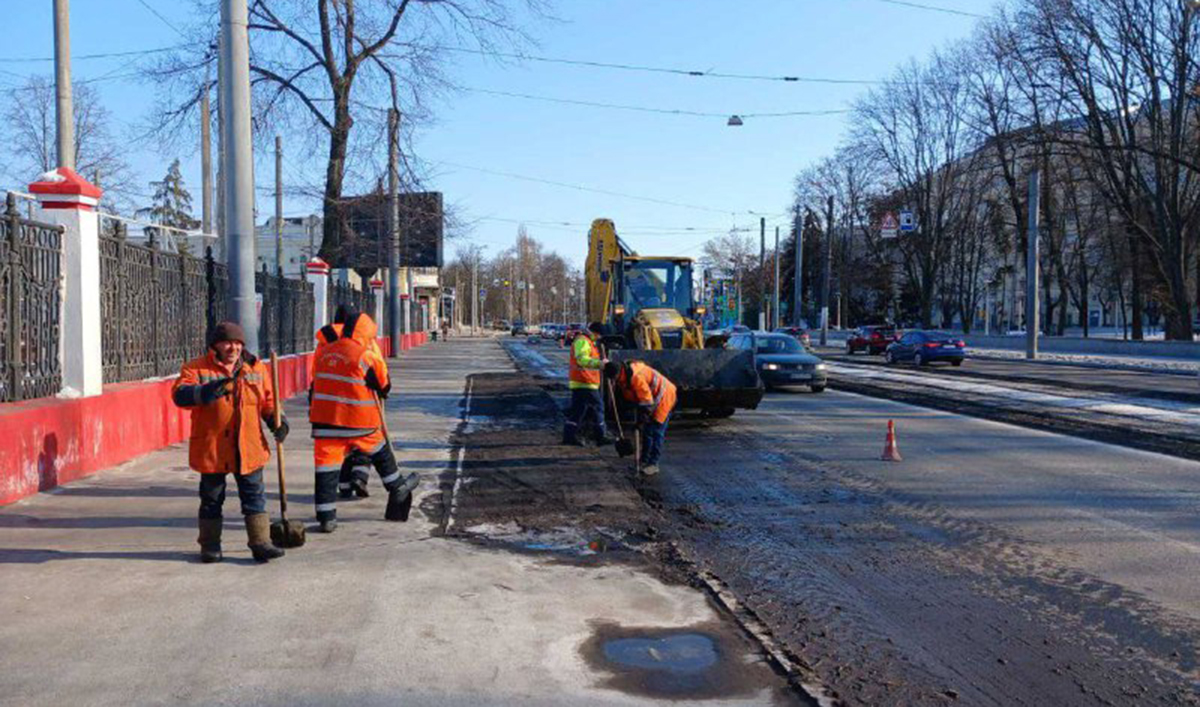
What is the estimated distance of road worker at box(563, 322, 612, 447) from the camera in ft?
41.0

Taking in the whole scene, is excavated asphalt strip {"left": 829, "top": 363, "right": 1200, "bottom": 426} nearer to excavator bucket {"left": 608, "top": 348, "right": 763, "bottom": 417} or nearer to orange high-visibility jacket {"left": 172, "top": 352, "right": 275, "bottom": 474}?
excavator bucket {"left": 608, "top": 348, "right": 763, "bottom": 417}

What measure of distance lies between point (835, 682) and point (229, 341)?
14.5 feet

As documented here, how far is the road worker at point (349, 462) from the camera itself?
25.1 feet

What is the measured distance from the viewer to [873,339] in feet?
157

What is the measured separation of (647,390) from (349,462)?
10.4 ft

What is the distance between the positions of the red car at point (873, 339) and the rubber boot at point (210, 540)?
43.1 m

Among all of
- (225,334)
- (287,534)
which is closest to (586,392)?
(287,534)

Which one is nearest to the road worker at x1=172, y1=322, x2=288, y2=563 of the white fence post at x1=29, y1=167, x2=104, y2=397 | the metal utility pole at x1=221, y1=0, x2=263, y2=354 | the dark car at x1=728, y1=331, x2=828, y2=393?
the metal utility pole at x1=221, y1=0, x2=263, y2=354

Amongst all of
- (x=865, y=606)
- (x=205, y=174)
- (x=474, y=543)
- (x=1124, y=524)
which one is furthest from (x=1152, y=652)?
(x=205, y=174)

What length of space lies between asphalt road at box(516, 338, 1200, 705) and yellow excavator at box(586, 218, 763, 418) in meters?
1.80

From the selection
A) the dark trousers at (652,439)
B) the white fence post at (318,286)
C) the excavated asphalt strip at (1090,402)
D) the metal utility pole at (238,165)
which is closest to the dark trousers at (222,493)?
the metal utility pole at (238,165)

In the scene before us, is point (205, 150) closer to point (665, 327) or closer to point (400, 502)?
point (665, 327)

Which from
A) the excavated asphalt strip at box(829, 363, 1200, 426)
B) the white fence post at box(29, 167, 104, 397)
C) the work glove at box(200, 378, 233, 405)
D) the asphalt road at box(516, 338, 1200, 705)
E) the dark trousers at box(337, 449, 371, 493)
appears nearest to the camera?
the asphalt road at box(516, 338, 1200, 705)

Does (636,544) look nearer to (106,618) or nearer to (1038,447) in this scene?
(106,618)
